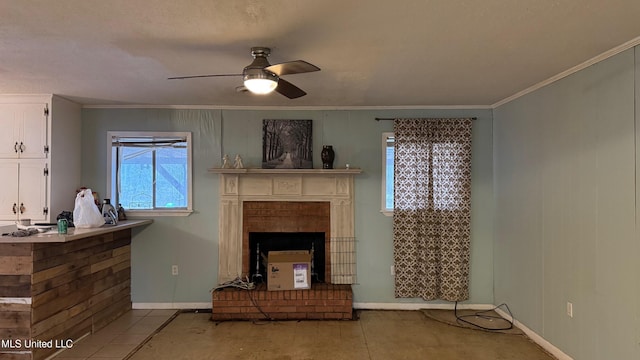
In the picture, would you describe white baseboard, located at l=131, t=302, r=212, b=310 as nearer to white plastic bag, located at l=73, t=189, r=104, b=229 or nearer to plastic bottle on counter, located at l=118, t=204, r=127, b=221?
plastic bottle on counter, located at l=118, t=204, r=127, b=221

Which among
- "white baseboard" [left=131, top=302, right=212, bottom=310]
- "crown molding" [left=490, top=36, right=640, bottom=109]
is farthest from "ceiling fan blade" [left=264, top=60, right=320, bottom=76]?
"white baseboard" [left=131, top=302, right=212, bottom=310]

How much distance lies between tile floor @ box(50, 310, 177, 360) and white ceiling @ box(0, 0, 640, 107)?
237cm

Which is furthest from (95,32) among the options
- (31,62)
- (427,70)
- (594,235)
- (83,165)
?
(594,235)

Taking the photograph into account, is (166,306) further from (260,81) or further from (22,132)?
(260,81)

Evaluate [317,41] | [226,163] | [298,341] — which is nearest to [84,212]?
[226,163]

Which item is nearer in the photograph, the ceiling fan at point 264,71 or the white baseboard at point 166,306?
the ceiling fan at point 264,71

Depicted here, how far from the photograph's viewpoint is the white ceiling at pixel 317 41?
78.6 inches

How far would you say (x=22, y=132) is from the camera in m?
3.91

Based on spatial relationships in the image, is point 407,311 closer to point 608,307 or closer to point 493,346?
point 493,346

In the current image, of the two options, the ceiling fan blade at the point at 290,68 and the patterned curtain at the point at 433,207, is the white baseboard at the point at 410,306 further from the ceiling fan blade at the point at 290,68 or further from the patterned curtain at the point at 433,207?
the ceiling fan blade at the point at 290,68

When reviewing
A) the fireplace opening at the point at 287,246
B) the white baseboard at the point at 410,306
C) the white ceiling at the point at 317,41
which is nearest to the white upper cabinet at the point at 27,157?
the white ceiling at the point at 317,41

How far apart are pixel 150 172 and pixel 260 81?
9.01 ft

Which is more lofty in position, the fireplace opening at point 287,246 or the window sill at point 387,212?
the window sill at point 387,212

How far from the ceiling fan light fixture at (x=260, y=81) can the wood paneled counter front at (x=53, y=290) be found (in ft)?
6.48
